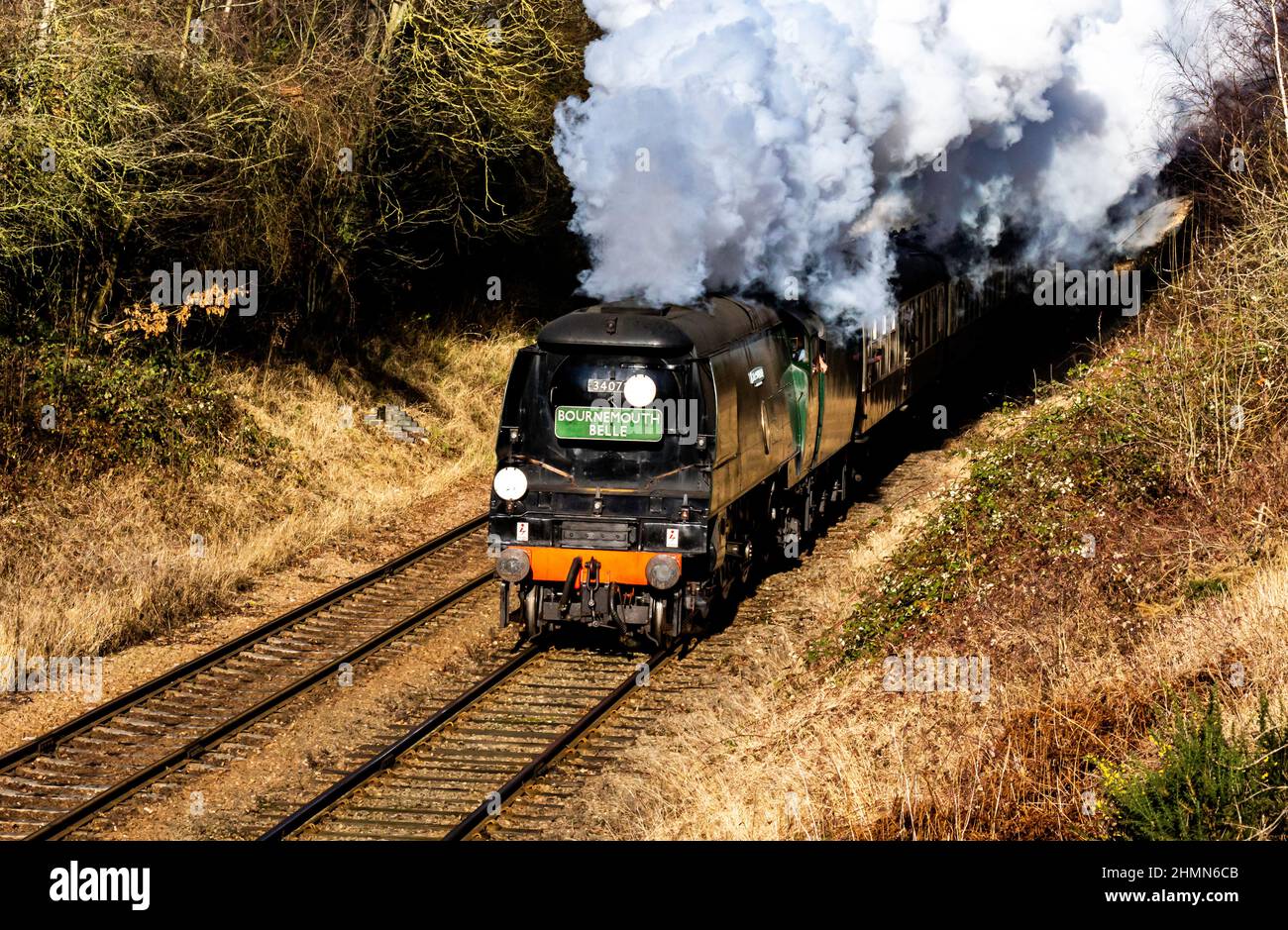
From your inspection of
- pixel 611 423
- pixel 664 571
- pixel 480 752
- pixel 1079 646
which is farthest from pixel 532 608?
pixel 1079 646

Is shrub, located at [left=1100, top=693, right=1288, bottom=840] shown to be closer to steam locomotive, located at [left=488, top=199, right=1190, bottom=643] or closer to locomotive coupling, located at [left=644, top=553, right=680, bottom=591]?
locomotive coupling, located at [left=644, top=553, right=680, bottom=591]

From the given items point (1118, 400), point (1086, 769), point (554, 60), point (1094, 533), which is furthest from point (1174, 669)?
point (554, 60)

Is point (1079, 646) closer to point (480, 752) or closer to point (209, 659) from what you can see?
point (480, 752)

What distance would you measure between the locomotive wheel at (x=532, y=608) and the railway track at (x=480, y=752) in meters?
0.34

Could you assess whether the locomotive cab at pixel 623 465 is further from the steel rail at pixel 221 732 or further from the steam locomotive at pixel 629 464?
Answer: the steel rail at pixel 221 732

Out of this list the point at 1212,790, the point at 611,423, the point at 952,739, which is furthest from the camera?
the point at 611,423

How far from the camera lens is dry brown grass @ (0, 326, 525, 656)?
1372cm

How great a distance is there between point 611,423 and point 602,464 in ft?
1.35

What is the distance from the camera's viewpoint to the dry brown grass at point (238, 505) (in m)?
13.7

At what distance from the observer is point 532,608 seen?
1309 cm

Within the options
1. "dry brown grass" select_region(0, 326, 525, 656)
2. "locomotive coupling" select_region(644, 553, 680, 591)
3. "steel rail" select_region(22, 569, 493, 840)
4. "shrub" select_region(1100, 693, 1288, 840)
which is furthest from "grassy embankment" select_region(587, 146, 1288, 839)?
"dry brown grass" select_region(0, 326, 525, 656)

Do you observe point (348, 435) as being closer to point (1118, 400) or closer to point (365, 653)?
point (365, 653)

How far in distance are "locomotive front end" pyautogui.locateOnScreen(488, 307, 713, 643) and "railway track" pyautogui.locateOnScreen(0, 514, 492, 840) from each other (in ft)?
7.54
